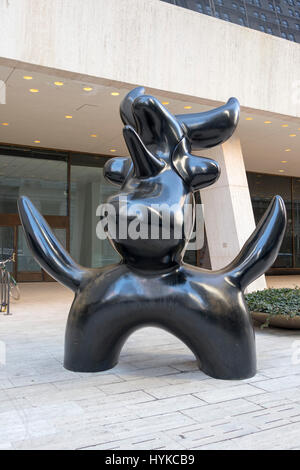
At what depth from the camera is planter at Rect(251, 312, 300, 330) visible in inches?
213

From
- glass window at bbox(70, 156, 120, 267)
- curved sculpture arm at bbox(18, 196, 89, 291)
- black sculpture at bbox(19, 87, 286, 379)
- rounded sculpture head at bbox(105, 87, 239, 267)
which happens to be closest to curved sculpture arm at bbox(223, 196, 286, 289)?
black sculpture at bbox(19, 87, 286, 379)

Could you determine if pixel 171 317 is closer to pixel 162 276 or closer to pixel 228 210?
pixel 162 276

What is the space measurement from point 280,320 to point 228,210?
15.6ft

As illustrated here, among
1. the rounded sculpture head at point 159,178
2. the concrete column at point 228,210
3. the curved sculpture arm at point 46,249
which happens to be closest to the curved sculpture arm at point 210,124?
the rounded sculpture head at point 159,178

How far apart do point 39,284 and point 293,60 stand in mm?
9246

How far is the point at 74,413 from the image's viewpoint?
108 inches

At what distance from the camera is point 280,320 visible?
550 cm

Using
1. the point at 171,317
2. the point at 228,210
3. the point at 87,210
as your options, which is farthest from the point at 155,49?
the point at 87,210

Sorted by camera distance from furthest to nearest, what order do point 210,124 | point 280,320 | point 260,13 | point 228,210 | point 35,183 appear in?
point 35,183 < point 228,210 < point 260,13 < point 280,320 < point 210,124

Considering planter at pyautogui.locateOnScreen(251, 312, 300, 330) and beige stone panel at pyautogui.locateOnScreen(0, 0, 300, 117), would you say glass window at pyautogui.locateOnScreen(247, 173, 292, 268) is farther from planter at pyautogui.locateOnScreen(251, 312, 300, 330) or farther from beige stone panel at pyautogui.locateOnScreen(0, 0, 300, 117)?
planter at pyautogui.locateOnScreen(251, 312, 300, 330)

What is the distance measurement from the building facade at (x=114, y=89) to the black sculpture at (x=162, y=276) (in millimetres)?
4037

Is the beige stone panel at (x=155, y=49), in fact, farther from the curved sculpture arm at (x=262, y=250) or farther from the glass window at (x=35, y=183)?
the glass window at (x=35, y=183)
